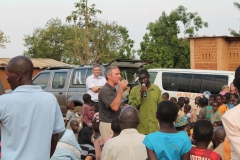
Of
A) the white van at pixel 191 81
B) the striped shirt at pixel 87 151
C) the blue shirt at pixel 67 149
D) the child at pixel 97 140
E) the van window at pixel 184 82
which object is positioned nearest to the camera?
the blue shirt at pixel 67 149

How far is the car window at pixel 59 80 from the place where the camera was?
15.1 m

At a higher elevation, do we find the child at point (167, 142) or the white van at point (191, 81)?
the child at point (167, 142)

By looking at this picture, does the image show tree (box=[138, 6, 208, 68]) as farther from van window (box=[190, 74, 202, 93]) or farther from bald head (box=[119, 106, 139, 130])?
bald head (box=[119, 106, 139, 130])

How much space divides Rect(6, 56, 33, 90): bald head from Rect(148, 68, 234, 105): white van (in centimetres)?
1185

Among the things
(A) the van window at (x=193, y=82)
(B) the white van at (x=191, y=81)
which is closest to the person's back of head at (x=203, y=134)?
(B) the white van at (x=191, y=81)

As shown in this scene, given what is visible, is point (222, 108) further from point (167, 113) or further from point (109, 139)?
point (167, 113)

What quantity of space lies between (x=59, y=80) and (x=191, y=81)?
4240 millimetres

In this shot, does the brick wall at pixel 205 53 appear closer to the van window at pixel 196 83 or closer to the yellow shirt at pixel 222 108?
the van window at pixel 196 83

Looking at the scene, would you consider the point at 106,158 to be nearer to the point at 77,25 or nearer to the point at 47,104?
the point at 47,104

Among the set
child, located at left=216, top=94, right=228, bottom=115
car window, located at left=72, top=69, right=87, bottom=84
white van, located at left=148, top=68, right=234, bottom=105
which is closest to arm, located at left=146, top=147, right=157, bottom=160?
child, located at left=216, top=94, right=228, bottom=115

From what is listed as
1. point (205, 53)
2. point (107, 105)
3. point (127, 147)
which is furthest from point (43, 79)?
point (205, 53)

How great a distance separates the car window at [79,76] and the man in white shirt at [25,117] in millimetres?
10363

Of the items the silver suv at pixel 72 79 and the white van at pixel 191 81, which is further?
the white van at pixel 191 81

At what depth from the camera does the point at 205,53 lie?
25.8 meters
